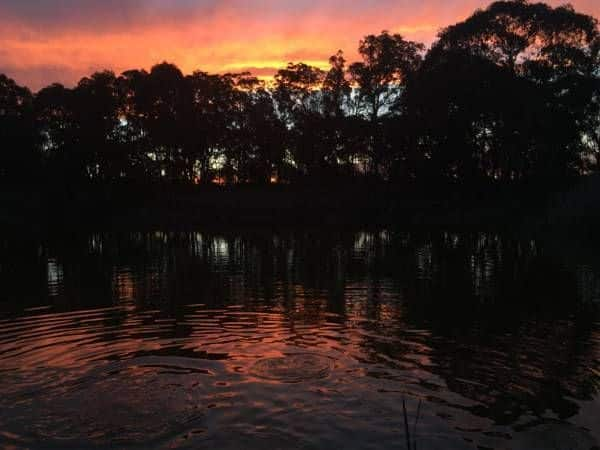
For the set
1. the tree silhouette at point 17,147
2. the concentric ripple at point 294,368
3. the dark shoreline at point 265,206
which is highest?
the tree silhouette at point 17,147

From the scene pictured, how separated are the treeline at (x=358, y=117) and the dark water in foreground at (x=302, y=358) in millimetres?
35585

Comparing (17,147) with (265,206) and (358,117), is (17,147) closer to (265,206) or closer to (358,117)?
(265,206)

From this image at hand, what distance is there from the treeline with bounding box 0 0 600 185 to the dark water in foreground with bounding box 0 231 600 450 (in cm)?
3558

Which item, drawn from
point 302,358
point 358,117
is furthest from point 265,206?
point 302,358

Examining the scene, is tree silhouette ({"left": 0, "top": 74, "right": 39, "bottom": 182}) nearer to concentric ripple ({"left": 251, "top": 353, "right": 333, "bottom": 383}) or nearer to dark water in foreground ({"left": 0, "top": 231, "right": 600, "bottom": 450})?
dark water in foreground ({"left": 0, "top": 231, "right": 600, "bottom": 450})

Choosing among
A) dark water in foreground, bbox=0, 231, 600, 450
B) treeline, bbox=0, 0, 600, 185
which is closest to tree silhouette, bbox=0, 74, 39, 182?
treeline, bbox=0, 0, 600, 185

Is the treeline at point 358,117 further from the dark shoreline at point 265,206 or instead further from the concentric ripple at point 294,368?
the concentric ripple at point 294,368

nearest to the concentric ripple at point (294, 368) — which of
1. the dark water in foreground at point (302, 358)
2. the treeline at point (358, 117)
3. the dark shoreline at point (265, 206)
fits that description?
the dark water in foreground at point (302, 358)

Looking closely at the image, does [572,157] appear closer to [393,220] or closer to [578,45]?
[578,45]

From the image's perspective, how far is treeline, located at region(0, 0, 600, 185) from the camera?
57062mm

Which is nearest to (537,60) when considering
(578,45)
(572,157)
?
(578,45)

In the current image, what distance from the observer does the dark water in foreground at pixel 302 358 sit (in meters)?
8.57

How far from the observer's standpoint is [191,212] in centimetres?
6750

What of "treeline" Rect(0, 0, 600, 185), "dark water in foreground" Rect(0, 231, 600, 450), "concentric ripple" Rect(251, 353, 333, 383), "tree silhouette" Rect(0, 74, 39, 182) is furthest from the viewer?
"tree silhouette" Rect(0, 74, 39, 182)
